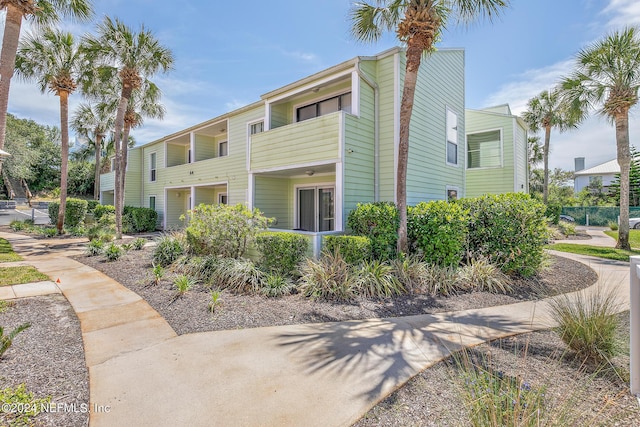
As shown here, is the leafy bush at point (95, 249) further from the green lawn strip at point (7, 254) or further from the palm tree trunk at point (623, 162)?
the palm tree trunk at point (623, 162)

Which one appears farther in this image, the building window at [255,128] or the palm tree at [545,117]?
the palm tree at [545,117]

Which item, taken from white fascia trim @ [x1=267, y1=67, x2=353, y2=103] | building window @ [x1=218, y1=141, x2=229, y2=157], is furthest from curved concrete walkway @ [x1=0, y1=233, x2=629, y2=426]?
building window @ [x1=218, y1=141, x2=229, y2=157]

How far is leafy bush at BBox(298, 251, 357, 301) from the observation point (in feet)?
20.2

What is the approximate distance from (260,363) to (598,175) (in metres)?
53.1

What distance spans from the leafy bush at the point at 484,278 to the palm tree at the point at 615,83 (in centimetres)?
1033

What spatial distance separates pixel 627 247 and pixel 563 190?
36.0 metres

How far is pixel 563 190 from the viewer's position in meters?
41.3

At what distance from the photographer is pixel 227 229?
838cm

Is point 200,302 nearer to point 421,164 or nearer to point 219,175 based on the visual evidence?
point 421,164

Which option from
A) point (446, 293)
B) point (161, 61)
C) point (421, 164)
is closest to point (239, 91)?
point (161, 61)

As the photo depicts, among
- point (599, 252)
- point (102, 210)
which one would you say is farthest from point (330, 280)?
point (102, 210)

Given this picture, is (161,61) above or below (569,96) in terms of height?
above

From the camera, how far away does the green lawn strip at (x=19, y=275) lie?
681cm

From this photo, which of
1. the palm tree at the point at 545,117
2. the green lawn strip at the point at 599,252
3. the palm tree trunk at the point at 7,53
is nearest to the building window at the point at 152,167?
the palm tree trunk at the point at 7,53
